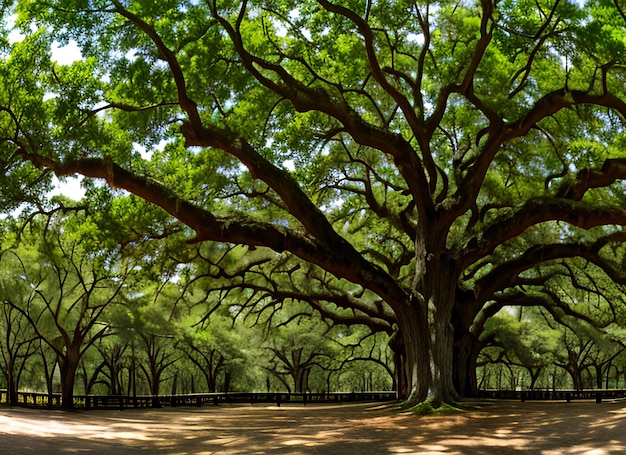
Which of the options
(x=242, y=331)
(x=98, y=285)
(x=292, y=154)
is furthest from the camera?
(x=242, y=331)

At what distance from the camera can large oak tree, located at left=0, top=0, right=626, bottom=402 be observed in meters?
13.2

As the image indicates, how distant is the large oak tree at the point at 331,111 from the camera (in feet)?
43.4

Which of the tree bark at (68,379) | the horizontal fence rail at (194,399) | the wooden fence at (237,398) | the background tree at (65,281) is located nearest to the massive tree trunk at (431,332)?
the background tree at (65,281)

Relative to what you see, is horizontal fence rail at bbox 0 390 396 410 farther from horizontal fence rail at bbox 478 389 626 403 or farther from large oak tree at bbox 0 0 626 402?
large oak tree at bbox 0 0 626 402

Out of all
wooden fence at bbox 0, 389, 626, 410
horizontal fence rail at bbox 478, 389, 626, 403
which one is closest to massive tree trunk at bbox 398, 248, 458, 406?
wooden fence at bbox 0, 389, 626, 410

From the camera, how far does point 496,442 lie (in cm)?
960

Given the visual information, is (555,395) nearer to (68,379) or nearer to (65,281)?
(68,379)

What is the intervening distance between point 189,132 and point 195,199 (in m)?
4.38

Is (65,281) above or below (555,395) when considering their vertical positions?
above

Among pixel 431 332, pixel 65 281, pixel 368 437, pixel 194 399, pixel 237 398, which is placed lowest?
pixel 237 398

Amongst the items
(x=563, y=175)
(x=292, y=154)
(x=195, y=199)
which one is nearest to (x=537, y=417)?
(x=563, y=175)

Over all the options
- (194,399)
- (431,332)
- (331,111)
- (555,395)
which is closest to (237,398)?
(194,399)

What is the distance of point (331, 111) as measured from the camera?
14.9m

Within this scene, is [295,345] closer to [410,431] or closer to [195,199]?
[195,199]
